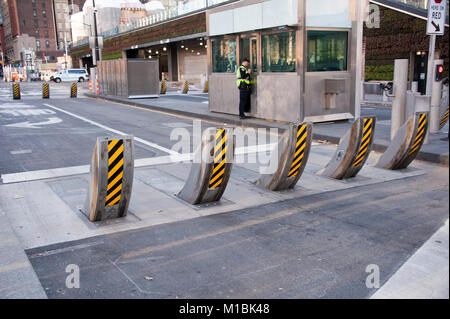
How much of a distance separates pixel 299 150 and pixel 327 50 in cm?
764

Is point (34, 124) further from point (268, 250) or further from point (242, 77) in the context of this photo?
point (268, 250)

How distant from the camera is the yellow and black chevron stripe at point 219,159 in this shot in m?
6.26

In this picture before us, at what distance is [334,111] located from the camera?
14.0 m

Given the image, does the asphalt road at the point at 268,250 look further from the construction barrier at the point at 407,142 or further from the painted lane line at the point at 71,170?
the painted lane line at the point at 71,170

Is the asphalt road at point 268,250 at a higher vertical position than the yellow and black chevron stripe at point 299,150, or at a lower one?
lower

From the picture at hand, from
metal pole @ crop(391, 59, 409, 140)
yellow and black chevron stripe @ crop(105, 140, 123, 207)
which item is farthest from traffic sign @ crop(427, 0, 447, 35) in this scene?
yellow and black chevron stripe @ crop(105, 140, 123, 207)

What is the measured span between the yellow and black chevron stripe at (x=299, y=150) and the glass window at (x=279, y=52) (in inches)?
271

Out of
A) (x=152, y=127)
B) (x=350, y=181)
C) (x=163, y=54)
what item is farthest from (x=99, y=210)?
(x=163, y=54)

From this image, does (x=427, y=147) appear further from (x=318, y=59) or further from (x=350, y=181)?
(x=318, y=59)

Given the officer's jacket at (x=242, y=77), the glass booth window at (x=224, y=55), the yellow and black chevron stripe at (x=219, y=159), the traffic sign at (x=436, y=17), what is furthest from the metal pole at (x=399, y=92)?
the glass booth window at (x=224, y=55)

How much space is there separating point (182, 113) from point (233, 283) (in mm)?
14898

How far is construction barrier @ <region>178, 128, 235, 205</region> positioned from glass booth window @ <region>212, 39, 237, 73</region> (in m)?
10.2

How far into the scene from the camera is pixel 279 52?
45.8 ft

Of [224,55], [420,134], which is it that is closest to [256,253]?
[420,134]
